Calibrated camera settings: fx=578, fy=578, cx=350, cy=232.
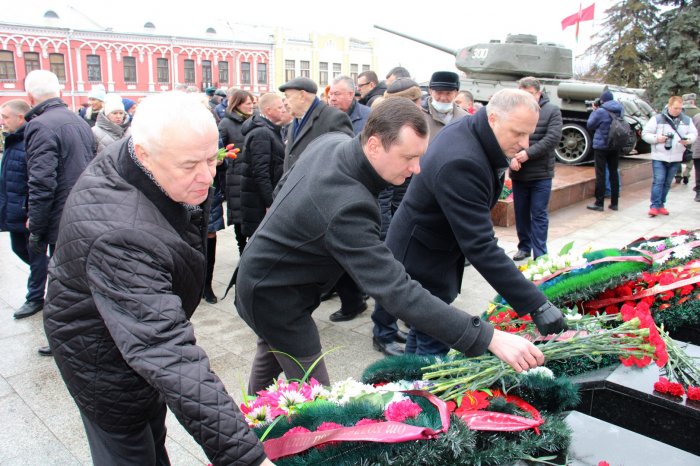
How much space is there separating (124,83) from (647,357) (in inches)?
1750

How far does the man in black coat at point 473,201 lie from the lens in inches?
100

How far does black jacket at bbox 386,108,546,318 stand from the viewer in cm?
260

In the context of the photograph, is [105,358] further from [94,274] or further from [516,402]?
[516,402]

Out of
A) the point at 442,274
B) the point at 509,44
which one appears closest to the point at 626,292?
the point at 442,274

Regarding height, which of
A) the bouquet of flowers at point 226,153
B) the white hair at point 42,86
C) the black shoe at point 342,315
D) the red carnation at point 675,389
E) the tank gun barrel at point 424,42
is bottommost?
the black shoe at point 342,315

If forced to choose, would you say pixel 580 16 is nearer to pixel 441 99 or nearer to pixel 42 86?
pixel 441 99

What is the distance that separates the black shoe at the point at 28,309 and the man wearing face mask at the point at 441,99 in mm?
3746

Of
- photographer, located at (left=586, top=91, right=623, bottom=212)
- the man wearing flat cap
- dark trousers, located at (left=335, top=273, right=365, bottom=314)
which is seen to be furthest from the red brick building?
dark trousers, located at (left=335, top=273, right=365, bottom=314)

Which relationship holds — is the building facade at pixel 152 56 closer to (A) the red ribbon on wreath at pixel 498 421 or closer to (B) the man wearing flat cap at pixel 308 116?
(B) the man wearing flat cap at pixel 308 116

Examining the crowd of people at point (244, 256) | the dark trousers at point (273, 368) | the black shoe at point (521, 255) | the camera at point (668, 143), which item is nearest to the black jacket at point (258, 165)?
the crowd of people at point (244, 256)

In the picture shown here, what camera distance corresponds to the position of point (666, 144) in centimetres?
902

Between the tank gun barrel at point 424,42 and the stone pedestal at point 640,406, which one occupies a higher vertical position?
the tank gun barrel at point 424,42

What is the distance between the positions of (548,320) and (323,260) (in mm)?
952

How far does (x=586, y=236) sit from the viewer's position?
25.8 ft
